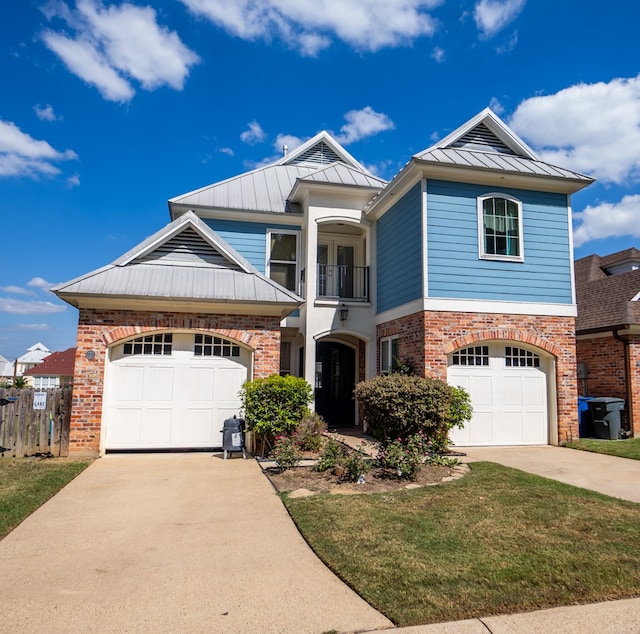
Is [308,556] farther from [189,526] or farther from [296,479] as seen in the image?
[296,479]

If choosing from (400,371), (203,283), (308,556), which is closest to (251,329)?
(203,283)

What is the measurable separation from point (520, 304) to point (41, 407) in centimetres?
1079

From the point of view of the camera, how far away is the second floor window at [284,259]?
607 inches

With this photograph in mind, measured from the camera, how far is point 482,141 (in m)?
13.7

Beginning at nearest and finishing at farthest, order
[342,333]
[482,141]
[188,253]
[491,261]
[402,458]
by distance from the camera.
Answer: [402,458] < [188,253] < [491,261] < [482,141] < [342,333]

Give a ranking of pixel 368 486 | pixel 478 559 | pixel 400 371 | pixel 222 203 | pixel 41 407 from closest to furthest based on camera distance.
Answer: pixel 478 559 < pixel 368 486 < pixel 41 407 < pixel 400 371 < pixel 222 203

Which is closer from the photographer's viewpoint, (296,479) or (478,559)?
(478,559)

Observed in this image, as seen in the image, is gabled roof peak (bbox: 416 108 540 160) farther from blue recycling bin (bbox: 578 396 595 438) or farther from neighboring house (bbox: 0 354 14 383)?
neighboring house (bbox: 0 354 14 383)

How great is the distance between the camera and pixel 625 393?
44.3ft

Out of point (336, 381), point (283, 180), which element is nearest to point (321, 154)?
point (283, 180)

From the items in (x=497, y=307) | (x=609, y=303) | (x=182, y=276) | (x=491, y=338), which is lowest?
(x=491, y=338)

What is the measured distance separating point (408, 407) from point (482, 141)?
26.6ft

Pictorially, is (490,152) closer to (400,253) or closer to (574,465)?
(400,253)

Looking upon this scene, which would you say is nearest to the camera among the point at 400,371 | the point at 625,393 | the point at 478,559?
the point at 478,559
